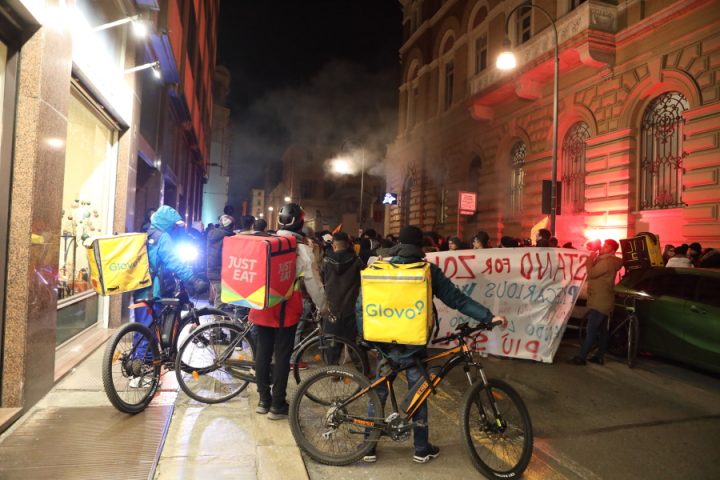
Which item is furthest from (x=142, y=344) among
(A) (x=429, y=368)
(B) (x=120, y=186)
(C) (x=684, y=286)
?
(C) (x=684, y=286)

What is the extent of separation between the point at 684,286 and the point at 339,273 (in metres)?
5.18

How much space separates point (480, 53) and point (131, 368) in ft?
73.4

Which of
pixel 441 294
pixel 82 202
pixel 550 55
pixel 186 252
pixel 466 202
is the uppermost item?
pixel 550 55

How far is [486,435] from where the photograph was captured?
3.59 metres

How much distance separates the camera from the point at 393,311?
3646 millimetres

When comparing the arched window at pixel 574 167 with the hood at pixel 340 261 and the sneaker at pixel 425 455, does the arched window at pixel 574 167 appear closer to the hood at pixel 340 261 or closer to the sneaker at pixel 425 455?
the hood at pixel 340 261

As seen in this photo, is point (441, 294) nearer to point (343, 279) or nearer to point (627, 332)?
point (343, 279)

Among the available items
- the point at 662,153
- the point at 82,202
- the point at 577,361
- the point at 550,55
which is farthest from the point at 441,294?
the point at 550,55

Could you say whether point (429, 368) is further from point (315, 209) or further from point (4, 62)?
point (315, 209)

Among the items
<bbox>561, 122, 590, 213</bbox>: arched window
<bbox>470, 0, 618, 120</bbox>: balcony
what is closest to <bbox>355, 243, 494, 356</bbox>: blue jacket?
<bbox>470, 0, 618, 120</bbox>: balcony

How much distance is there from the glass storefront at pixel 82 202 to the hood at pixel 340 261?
3.41 meters

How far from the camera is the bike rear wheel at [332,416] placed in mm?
3688

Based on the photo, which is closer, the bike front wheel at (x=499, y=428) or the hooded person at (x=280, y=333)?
the bike front wheel at (x=499, y=428)

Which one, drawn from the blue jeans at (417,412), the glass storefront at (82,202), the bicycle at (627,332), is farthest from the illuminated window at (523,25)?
the blue jeans at (417,412)
